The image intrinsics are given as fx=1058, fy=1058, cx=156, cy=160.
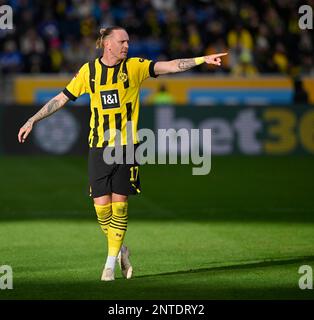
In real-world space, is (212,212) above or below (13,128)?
below

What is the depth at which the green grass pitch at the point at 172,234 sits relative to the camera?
9656mm

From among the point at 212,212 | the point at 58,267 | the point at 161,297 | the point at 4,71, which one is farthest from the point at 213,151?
the point at 161,297

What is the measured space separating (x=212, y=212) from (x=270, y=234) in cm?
249

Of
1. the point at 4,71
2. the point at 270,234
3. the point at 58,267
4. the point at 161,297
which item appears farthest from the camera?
the point at 4,71

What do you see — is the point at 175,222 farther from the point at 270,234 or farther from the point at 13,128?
the point at 13,128

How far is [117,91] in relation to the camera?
398 inches

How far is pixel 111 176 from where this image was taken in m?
10.1
